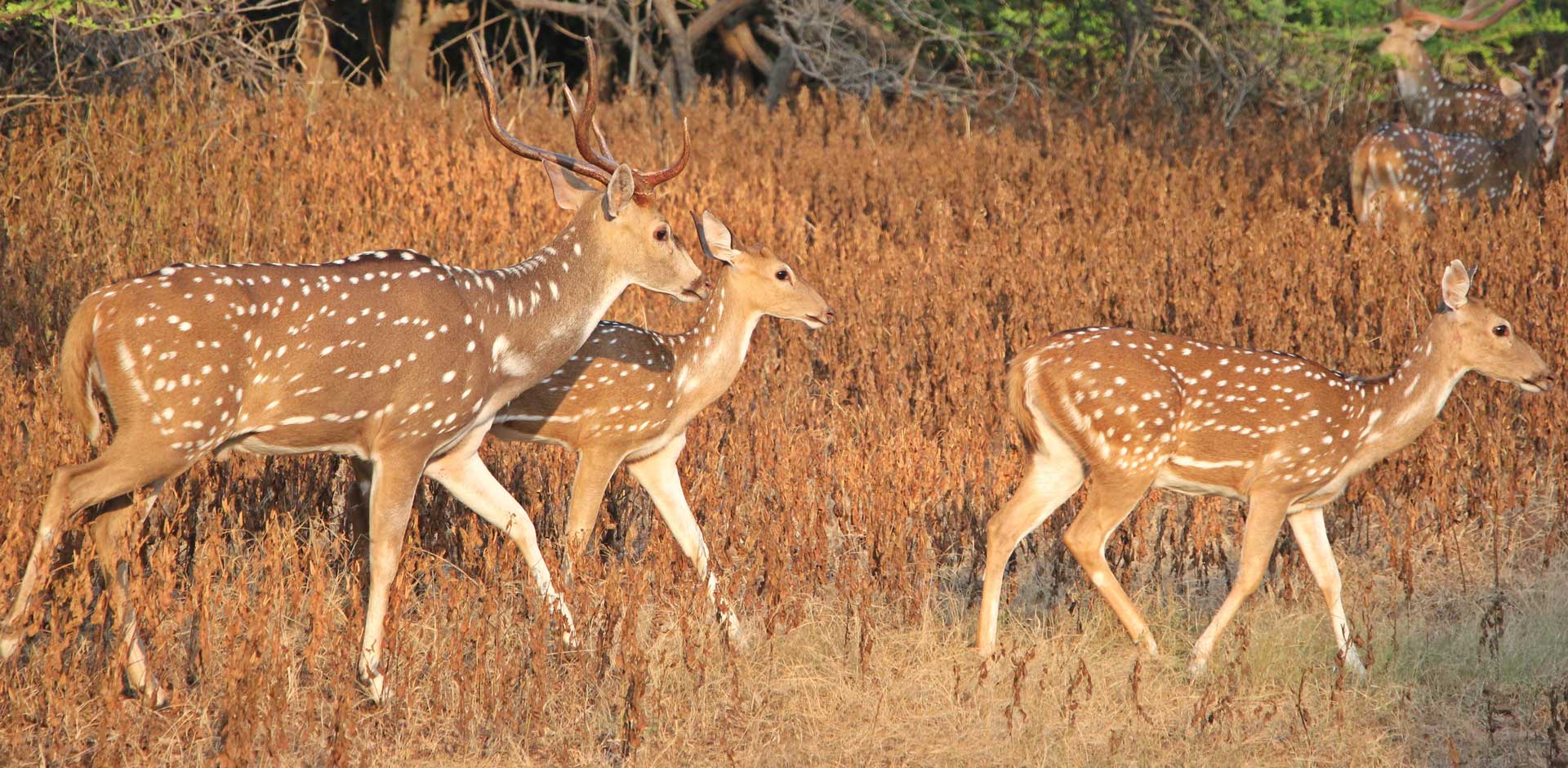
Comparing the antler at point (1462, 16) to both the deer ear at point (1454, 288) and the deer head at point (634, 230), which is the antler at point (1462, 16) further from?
the deer head at point (634, 230)

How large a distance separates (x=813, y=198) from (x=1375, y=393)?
20.6 ft

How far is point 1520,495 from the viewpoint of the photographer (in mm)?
6473

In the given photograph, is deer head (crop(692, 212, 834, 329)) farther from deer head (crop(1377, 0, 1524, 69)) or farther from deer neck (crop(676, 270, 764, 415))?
deer head (crop(1377, 0, 1524, 69))

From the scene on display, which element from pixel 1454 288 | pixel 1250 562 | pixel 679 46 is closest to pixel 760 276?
pixel 1250 562

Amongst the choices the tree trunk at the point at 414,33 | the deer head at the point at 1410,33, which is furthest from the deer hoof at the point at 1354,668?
the tree trunk at the point at 414,33

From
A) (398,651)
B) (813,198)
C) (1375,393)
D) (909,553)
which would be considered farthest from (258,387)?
(813,198)

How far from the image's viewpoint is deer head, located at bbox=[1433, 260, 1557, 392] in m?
5.65

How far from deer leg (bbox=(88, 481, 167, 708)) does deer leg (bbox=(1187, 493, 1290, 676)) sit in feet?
10.2

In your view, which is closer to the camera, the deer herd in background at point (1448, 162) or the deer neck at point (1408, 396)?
the deer neck at point (1408, 396)

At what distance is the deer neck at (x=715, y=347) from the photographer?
5.93 meters

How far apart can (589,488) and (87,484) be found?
1750 millimetres

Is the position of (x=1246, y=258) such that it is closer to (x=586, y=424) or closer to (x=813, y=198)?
→ (x=813, y=198)

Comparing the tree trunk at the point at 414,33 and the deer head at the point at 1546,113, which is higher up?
the deer head at the point at 1546,113

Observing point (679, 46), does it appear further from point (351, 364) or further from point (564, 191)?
point (351, 364)
